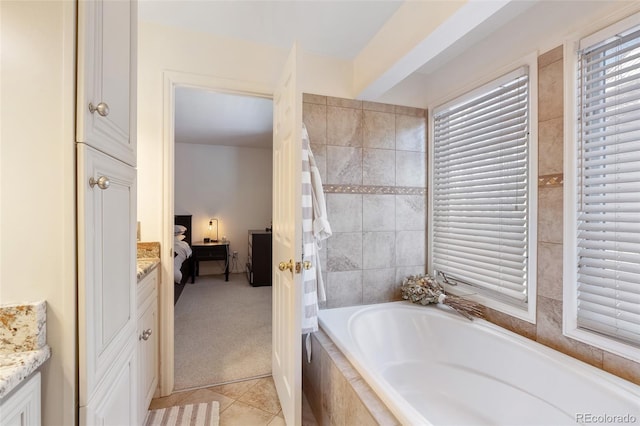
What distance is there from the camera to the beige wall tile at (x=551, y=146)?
1.46 m

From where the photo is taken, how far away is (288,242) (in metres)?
1.51

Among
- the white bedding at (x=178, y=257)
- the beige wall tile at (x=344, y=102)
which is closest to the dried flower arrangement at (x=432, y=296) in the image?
the beige wall tile at (x=344, y=102)

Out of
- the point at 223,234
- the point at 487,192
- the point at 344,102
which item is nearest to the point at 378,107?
the point at 344,102

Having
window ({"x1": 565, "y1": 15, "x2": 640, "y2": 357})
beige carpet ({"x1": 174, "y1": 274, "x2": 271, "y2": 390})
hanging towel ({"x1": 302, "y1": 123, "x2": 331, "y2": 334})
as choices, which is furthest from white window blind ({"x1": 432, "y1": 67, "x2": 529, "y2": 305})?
beige carpet ({"x1": 174, "y1": 274, "x2": 271, "y2": 390})

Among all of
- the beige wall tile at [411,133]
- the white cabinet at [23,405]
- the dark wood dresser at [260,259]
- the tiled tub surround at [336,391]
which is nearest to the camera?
the white cabinet at [23,405]

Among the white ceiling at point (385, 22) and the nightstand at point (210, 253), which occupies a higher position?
the white ceiling at point (385, 22)

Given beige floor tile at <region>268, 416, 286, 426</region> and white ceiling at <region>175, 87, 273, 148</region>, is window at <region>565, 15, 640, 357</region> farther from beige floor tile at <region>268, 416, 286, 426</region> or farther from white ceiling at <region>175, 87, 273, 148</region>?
white ceiling at <region>175, 87, 273, 148</region>

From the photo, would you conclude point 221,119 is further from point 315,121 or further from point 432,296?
point 432,296

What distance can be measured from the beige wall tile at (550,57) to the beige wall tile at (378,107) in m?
0.96

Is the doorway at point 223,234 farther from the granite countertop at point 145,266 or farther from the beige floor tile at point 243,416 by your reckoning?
the granite countertop at point 145,266

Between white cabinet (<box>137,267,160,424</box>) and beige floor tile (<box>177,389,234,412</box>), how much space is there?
0.73 feet

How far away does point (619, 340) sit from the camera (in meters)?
1.24

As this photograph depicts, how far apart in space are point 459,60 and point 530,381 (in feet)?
6.87

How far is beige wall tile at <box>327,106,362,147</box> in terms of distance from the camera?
6.98 ft
